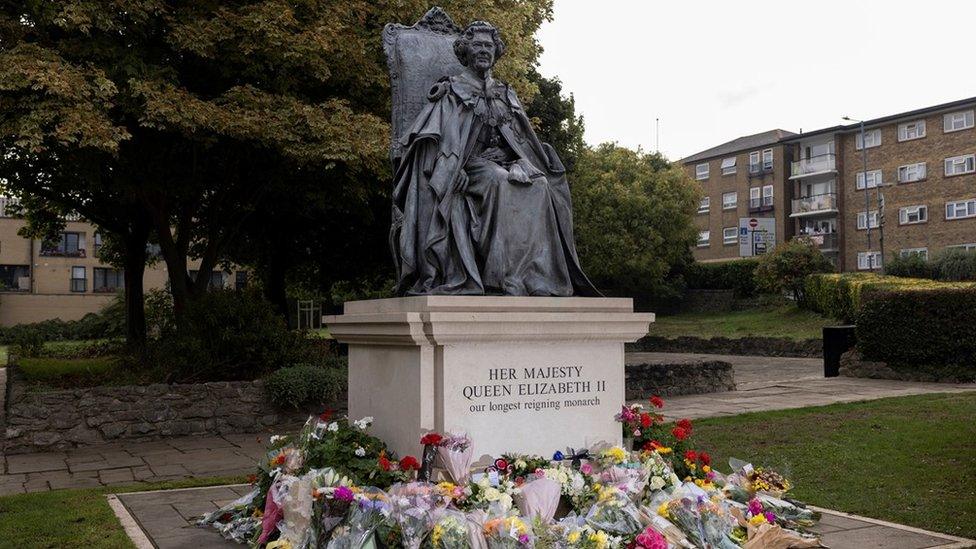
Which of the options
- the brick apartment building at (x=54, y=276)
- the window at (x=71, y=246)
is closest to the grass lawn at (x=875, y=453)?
the brick apartment building at (x=54, y=276)

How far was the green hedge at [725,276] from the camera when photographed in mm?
42625

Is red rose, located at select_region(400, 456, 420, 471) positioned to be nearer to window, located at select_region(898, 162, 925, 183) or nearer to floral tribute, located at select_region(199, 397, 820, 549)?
floral tribute, located at select_region(199, 397, 820, 549)

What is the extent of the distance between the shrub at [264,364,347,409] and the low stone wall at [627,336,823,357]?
639 inches

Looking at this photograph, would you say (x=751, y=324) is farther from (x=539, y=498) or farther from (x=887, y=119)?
(x=539, y=498)

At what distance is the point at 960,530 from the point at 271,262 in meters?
17.0

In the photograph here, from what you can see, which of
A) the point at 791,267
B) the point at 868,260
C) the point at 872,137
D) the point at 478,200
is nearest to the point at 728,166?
the point at 872,137

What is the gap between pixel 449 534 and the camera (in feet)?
14.5

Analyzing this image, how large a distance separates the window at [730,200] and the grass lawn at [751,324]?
12.0 meters

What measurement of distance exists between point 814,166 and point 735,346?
22707mm

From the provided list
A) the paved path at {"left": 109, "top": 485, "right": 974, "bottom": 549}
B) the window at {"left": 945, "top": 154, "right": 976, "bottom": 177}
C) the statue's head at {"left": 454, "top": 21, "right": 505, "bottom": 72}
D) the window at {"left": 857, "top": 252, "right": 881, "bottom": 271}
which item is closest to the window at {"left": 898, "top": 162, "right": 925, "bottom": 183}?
the window at {"left": 945, "top": 154, "right": 976, "bottom": 177}

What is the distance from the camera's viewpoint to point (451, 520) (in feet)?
14.7

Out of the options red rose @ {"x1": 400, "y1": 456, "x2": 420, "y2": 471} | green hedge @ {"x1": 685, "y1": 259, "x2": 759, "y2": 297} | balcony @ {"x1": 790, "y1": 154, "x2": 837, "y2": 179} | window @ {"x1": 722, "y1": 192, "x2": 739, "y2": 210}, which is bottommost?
red rose @ {"x1": 400, "y1": 456, "x2": 420, "y2": 471}

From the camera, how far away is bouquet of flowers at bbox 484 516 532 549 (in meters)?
4.43

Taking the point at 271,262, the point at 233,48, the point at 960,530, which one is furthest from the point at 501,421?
the point at 271,262
